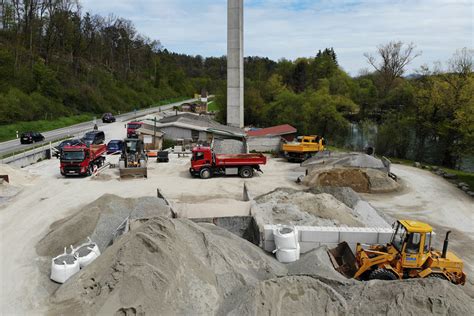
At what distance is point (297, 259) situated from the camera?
11.5m

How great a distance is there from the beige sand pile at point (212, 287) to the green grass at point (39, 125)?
33.1 meters

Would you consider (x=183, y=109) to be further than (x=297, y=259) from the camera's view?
Yes

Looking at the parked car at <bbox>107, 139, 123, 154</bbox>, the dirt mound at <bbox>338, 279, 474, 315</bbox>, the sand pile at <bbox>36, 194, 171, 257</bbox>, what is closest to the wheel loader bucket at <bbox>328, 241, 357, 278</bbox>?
the dirt mound at <bbox>338, 279, 474, 315</bbox>

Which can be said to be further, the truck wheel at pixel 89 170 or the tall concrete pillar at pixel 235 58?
the tall concrete pillar at pixel 235 58

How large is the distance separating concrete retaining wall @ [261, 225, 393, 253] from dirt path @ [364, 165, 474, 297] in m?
2.80

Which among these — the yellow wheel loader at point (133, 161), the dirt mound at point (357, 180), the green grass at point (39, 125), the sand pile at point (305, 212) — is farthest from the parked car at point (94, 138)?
the sand pile at point (305, 212)

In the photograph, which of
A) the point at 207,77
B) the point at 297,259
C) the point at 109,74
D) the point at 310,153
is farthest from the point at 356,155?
the point at 207,77

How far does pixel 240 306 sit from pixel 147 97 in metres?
80.2

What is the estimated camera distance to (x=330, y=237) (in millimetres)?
12086

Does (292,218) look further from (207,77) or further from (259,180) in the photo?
(207,77)

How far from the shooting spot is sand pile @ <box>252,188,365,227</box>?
13633 millimetres

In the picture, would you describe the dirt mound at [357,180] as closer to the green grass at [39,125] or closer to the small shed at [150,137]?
the small shed at [150,137]

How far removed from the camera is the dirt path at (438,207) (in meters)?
14.4

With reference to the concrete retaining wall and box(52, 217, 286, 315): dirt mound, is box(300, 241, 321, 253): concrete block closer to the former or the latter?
the concrete retaining wall
